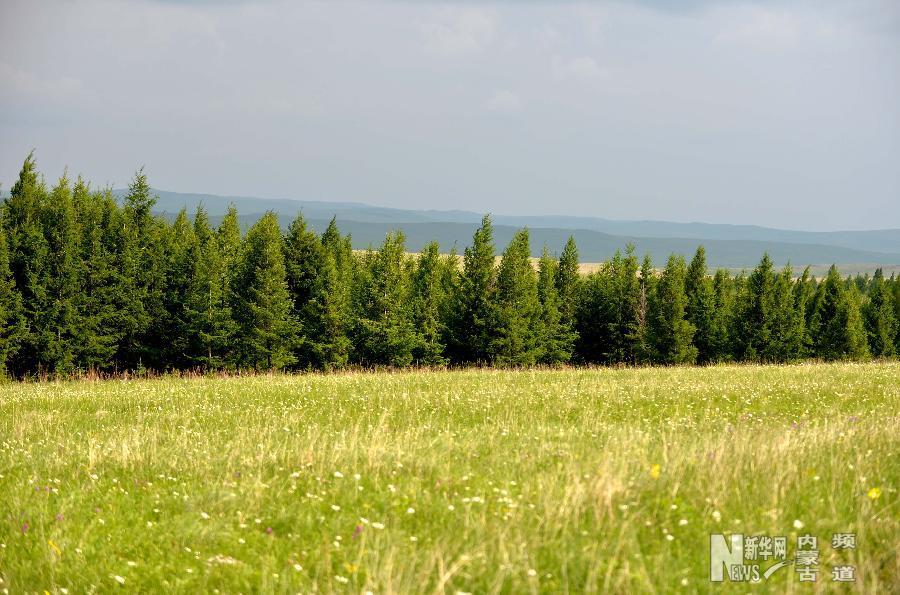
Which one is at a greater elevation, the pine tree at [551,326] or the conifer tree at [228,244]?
the conifer tree at [228,244]

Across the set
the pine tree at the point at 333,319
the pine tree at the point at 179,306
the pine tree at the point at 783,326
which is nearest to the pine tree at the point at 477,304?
the pine tree at the point at 333,319

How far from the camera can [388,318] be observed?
4928 centimetres

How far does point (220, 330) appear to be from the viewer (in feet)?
145

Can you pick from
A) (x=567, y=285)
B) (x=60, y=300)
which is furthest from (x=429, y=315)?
(x=60, y=300)

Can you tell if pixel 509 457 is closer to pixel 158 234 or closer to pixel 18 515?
pixel 18 515

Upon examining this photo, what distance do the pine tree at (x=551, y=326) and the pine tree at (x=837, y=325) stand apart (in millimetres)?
26227

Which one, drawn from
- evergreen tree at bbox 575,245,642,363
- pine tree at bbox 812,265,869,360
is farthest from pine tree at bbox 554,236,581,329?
pine tree at bbox 812,265,869,360

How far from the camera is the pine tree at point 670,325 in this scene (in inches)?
2279

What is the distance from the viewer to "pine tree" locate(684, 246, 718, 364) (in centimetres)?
6272

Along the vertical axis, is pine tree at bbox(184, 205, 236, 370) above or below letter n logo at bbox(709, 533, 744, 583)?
below

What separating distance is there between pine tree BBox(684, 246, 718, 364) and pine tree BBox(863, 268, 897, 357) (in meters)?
20.8

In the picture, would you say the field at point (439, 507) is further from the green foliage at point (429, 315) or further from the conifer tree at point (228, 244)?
the green foliage at point (429, 315)

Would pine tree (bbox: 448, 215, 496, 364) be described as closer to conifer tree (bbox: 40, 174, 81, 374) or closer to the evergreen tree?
the evergreen tree

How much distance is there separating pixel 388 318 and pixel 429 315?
385 centimetres
